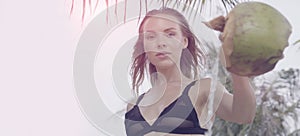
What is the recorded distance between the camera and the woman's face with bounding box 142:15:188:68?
76 centimetres

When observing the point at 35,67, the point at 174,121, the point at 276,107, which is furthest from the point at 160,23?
the point at 276,107

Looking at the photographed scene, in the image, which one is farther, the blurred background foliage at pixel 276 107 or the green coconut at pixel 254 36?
the blurred background foliage at pixel 276 107

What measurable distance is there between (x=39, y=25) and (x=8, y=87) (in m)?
0.22

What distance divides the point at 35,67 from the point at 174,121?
2.59ft

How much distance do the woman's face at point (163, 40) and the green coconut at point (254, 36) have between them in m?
0.18

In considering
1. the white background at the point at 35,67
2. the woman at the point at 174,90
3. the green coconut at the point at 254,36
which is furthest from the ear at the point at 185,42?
the white background at the point at 35,67

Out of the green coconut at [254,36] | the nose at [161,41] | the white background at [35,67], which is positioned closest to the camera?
the green coconut at [254,36]

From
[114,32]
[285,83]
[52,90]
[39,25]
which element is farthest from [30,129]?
[285,83]

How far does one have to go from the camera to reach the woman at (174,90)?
0.76 metres

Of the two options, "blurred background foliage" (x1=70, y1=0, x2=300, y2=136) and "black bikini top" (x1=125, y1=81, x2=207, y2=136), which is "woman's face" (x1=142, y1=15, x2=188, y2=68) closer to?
"black bikini top" (x1=125, y1=81, x2=207, y2=136)

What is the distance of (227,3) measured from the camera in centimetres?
73

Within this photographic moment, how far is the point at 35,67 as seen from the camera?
143 centimetres

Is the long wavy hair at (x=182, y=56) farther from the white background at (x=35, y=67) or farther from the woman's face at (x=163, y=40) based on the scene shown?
the white background at (x=35, y=67)

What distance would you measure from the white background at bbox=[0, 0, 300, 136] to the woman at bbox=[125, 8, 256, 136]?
1.74 ft
